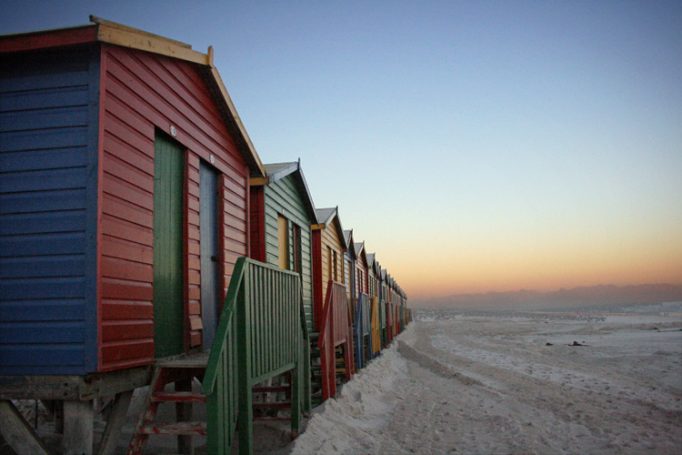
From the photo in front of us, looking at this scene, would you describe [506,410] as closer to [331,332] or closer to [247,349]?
[331,332]

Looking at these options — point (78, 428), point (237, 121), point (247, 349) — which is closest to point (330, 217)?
point (237, 121)

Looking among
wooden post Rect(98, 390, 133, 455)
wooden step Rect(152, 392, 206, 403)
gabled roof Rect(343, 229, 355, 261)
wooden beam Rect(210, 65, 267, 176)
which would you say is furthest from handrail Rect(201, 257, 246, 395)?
gabled roof Rect(343, 229, 355, 261)

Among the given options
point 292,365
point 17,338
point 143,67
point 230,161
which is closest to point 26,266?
point 17,338

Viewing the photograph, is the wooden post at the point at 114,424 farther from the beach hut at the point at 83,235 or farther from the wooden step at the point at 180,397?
the wooden step at the point at 180,397

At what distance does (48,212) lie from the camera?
496cm

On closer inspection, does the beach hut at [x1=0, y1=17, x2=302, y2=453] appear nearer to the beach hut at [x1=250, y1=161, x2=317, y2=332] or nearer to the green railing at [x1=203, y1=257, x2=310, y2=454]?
the green railing at [x1=203, y1=257, x2=310, y2=454]

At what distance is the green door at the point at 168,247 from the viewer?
6320 mm

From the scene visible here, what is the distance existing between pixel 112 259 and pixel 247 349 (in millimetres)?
1560

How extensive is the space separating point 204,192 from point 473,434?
5.35 m

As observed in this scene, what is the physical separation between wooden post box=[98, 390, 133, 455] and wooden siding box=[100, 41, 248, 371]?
1.22ft

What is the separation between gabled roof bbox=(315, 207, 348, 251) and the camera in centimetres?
1543

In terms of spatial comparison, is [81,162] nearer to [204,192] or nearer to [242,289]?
[242,289]

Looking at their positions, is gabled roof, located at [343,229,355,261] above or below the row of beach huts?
above

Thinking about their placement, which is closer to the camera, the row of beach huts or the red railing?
the row of beach huts
